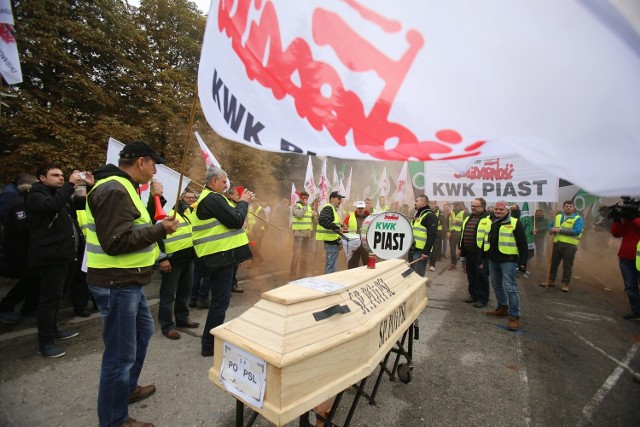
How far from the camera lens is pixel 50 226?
3.62 meters

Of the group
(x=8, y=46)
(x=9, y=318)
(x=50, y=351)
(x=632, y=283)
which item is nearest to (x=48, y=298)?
(x=50, y=351)

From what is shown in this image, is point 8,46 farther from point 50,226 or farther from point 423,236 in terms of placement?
point 423,236

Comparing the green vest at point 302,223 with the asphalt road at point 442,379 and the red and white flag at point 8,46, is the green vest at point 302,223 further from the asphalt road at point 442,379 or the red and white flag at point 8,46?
the red and white flag at point 8,46

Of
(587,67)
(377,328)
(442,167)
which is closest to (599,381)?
(377,328)

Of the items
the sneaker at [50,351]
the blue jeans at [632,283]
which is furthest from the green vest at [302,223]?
the blue jeans at [632,283]

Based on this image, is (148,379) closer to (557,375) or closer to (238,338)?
(238,338)

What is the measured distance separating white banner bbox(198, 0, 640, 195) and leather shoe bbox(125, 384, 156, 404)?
2438mm

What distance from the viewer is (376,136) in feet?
5.06

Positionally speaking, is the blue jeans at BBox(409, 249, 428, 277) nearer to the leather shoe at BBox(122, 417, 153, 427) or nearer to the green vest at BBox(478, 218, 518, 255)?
the green vest at BBox(478, 218, 518, 255)

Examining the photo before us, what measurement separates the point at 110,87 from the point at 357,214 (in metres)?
10.6

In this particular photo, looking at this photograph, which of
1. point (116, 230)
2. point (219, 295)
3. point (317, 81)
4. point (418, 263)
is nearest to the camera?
point (317, 81)

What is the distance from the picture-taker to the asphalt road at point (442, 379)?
277cm

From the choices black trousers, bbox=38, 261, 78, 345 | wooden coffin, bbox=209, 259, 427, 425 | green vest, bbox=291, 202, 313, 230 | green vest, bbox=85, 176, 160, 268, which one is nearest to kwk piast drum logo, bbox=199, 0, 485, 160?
green vest, bbox=85, 176, 160, 268

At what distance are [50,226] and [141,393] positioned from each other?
6.95ft
